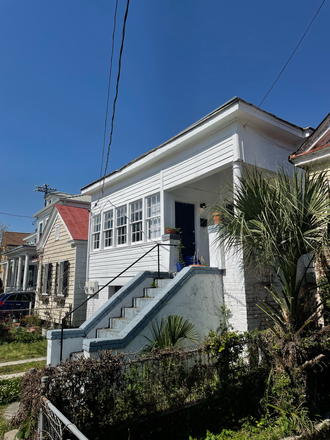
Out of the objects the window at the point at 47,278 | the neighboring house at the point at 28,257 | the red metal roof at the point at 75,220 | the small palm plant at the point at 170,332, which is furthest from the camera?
the neighboring house at the point at 28,257

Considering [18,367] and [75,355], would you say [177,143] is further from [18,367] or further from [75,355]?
[18,367]

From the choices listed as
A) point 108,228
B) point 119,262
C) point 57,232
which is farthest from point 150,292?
point 57,232

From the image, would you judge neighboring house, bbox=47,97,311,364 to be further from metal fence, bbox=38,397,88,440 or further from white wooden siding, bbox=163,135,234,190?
metal fence, bbox=38,397,88,440

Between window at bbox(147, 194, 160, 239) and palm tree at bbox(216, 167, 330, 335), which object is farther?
window at bbox(147, 194, 160, 239)

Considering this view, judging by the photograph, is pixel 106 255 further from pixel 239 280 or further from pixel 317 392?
pixel 317 392

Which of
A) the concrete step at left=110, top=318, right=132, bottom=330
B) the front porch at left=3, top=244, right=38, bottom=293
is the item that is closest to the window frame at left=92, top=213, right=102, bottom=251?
the concrete step at left=110, top=318, right=132, bottom=330

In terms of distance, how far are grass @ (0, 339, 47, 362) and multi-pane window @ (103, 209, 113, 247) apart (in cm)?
476

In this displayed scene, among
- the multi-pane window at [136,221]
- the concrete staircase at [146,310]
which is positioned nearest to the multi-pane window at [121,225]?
the multi-pane window at [136,221]

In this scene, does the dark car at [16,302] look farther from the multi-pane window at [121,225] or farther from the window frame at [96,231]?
the multi-pane window at [121,225]

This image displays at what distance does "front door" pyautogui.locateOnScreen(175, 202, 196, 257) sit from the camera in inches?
409

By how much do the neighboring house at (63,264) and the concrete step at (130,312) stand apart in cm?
771

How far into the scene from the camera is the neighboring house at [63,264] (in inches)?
580

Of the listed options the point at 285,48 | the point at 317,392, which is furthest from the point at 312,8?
the point at 317,392

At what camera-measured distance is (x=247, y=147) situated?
8039mm
